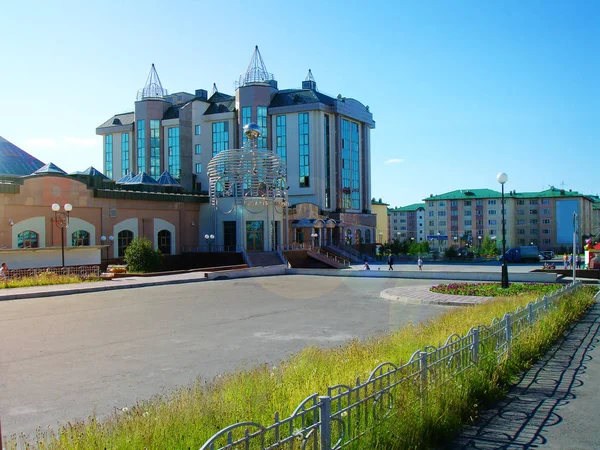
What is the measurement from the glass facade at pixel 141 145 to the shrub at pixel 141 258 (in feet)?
136

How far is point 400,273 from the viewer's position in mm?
32906

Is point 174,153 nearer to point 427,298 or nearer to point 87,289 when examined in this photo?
point 87,289

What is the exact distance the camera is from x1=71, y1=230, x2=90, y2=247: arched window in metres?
38.7

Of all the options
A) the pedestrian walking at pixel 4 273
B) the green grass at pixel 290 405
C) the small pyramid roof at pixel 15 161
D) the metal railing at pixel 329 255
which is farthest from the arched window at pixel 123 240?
the green grass at pixel 290 405

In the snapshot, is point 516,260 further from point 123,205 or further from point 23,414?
point 23,414

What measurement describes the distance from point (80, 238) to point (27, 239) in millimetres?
4057

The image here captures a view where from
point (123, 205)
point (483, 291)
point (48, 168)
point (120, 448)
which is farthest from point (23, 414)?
point (48, 168)

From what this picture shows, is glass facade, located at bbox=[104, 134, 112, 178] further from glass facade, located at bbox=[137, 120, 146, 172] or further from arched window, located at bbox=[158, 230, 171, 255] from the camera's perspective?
arched window, located at bbox=[158, 230, 171, 255]

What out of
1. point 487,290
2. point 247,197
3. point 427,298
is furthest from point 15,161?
point 487,290

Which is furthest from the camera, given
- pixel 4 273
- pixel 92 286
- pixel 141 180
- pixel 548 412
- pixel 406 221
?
pixel 406 221

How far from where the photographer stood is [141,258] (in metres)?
34.6

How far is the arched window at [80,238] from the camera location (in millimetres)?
38659

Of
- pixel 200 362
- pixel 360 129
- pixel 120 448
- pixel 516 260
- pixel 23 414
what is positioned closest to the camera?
pixel 120 448

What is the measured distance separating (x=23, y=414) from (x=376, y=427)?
460 centimetres
